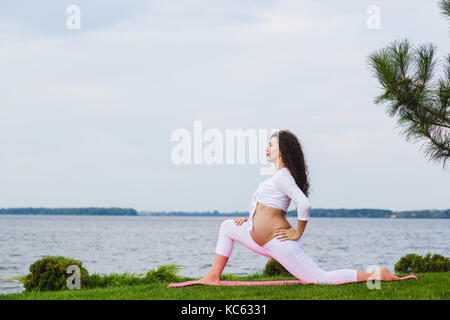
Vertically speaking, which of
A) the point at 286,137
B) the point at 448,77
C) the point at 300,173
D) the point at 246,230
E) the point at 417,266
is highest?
the point at 448,77

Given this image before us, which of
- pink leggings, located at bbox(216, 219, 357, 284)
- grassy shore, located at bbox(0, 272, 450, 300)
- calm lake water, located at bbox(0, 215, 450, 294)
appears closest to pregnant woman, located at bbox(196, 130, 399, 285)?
pink leggings, located at bbox(216, 219, 357, 284)

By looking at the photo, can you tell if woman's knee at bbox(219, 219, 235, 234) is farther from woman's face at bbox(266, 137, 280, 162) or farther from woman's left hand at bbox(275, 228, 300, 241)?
woman's face at bbox(266, 137, 280, 162)

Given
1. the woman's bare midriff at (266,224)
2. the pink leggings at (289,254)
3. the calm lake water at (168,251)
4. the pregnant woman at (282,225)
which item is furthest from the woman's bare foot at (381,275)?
the calm lake water at (168,251)

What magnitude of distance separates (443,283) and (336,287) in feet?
6.04

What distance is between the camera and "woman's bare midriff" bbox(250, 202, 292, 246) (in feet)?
20.2

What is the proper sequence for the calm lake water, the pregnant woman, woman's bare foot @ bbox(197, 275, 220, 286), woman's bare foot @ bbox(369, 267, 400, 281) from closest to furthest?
the pregnant woman
woman's bare foot @ bbox(369, 267, 400, 281)
woman's bare foot @ bbox(197, 275, 220, 286)
the calm lake water

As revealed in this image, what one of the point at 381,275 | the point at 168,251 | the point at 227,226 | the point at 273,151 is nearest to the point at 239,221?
the point at 227,226

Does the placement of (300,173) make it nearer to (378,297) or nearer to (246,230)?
(246,230)

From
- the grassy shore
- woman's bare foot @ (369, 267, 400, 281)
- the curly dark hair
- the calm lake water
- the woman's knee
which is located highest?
the curly dark hair

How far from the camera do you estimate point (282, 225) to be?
6.16 metres

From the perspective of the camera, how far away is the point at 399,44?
25.5 feet

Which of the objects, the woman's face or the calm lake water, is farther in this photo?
the calm lake water

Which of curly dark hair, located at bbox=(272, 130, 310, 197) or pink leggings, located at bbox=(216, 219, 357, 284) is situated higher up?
curly dark hair, located at bbox=(272, 130, 310, 197)
